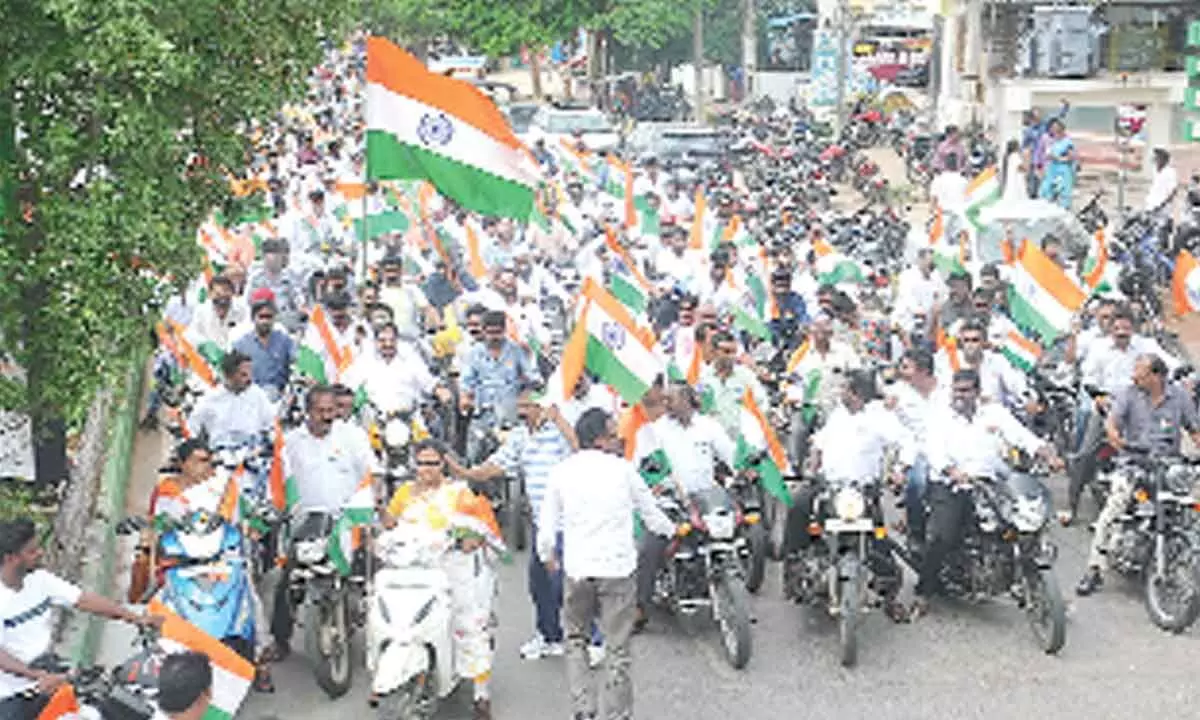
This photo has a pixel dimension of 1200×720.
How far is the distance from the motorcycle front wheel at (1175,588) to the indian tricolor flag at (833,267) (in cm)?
641

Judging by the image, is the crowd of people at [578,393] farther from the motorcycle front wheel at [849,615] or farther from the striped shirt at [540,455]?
the motorcycle front wheel at [849,615]

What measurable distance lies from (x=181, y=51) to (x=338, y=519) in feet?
8.25

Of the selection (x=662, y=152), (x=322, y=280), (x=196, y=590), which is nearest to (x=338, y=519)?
(x=196, y=590)

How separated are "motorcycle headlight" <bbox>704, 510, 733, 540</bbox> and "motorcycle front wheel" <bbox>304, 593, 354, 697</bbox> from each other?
77.2 inches

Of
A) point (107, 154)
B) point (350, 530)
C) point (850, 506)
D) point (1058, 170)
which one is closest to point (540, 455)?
point (350, 530)

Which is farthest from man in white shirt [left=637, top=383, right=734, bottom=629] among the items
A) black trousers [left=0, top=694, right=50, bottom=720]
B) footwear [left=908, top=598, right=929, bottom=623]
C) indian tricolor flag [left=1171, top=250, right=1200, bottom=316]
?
indian tricolor flag [left=1171, top=250, right=1200, bottom=316]

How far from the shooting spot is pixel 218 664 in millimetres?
6965

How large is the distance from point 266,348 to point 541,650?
3.30 metres

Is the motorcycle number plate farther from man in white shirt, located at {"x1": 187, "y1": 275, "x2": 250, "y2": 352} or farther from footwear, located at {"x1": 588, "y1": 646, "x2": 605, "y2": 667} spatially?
man in white shirt, located at {"x1": 187, "y1": 275, "x2": 250, "y2": 352}

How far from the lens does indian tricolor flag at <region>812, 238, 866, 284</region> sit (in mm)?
16344

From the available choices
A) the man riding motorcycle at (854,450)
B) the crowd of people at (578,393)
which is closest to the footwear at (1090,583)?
the crowd of people at (578,393)

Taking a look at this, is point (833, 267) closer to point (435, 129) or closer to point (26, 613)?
point (435, 129)

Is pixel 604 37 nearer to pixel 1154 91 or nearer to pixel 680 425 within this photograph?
pixel 1154 91

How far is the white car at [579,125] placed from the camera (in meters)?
32.2
